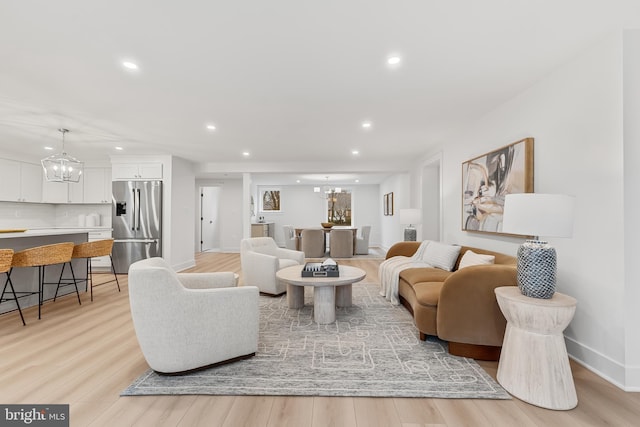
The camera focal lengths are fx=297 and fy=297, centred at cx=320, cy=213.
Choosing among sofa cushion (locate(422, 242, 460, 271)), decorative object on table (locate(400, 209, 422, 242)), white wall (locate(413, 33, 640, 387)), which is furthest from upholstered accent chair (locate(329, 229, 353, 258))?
white wall (locate(413, 33, 640, 387))

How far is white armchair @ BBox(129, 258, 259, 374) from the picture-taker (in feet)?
6.75

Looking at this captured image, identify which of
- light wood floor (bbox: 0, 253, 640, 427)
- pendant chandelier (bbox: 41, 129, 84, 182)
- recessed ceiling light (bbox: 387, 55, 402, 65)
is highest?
recessed ceiling light (bbox: 387, 55, 402, 65)

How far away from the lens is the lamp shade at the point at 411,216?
5.15 meters

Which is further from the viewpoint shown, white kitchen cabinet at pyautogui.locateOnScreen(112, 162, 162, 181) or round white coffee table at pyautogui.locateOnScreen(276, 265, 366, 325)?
white kitchen cabinet at pyautogui.locateOnScreen(112, 162, 162, 181)

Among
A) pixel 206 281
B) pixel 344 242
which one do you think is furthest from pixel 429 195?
pixel 206 281

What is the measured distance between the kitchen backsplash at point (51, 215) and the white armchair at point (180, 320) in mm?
5848

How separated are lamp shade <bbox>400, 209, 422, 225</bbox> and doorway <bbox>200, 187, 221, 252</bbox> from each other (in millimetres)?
6507

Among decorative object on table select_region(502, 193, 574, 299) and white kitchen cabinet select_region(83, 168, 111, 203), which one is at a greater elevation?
white kitchen cabinet select_region(83, 168, 111, 203)

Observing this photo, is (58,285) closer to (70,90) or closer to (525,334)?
(70,90)

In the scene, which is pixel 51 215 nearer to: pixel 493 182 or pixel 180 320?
pixel 180 320

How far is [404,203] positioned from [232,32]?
5707mm

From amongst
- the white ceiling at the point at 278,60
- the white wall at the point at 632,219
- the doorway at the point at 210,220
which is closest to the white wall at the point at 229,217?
the doorway at the point at 210,220

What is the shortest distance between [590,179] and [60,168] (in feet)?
18.3

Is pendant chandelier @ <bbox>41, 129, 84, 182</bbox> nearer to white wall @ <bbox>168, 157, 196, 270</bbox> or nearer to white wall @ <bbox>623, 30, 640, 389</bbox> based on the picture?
white wall @ <bbox>168, 157, 196, 270</bbox>
